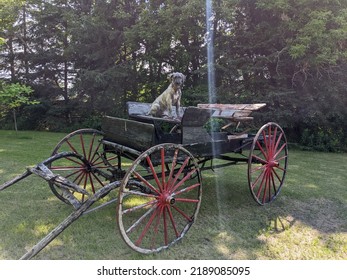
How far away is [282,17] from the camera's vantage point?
905 cm

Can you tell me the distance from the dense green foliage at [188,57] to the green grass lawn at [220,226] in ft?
16.0

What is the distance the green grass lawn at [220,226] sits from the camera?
287 centimetres

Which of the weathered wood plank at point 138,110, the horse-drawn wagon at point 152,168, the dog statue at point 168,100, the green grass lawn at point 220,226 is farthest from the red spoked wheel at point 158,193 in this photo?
the weathered wood plank at point 138,110

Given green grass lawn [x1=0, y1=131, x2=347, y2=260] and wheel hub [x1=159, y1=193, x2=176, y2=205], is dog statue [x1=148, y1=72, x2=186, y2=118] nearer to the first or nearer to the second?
wheel hub [x1=159, y1=193, x2=176, y2=205]

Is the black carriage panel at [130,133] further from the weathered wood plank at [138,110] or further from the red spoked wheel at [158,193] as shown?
the weathered wood plank at [138,110]

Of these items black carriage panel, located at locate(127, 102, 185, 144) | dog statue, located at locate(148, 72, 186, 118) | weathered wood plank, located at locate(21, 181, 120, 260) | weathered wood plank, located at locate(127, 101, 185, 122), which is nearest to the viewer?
weathered wood plank, located at locate(21, 181, 120, 260)

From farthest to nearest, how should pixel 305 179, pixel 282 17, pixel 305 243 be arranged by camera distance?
1. pixel 282 17
2. pixel 305 179
3. pixel 305 243

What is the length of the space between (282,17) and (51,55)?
10.2 metres

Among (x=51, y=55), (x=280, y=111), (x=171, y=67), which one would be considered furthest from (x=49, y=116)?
(x=280, y=111)

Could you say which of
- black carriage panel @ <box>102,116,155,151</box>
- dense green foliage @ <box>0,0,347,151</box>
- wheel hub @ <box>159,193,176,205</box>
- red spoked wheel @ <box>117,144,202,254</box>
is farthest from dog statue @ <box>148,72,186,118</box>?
dense green foliage @ <box>0,0,347,151</box>

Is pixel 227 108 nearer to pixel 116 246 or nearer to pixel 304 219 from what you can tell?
pixel 304 219

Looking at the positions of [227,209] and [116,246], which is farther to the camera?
[227,209]

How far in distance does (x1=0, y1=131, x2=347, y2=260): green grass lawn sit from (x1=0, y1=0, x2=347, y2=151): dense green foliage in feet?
16.0

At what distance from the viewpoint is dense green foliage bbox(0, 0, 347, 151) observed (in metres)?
8.95
